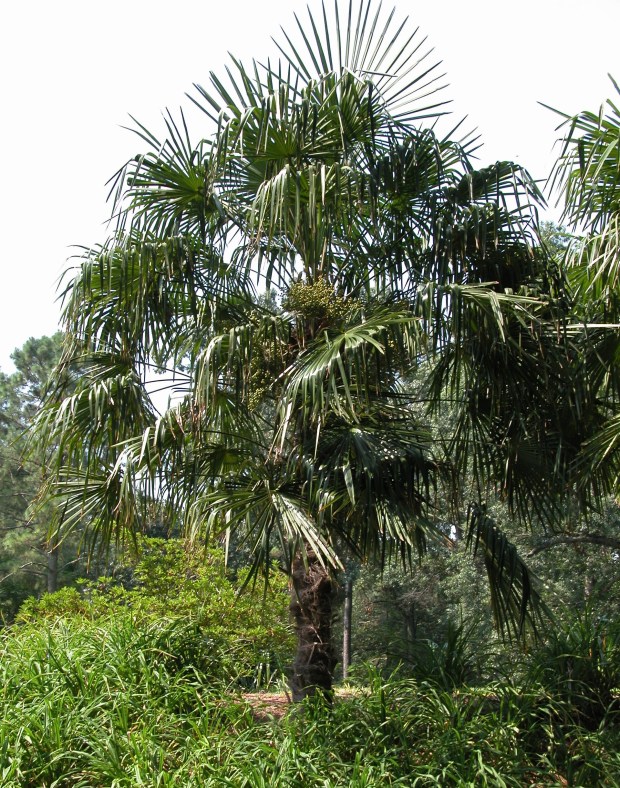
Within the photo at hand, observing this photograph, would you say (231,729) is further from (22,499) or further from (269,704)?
(22,499)

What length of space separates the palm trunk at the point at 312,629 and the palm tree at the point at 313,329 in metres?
0.02

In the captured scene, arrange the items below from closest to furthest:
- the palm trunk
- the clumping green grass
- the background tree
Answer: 1. the clumping green grass
2. the palm trunk
3. the background tree

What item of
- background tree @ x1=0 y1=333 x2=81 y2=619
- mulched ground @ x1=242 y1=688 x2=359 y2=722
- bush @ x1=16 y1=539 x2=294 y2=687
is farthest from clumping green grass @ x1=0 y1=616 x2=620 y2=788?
background tree @ x1=0 y1=333 x2=81 y2=619

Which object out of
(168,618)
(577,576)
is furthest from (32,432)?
(577,576)

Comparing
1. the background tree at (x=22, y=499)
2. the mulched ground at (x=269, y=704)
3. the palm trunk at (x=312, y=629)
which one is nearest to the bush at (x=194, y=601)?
the mulched ground at (x=269, y=704)

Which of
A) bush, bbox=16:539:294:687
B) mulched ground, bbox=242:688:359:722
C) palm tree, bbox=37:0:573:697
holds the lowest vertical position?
mulched ground, bbox=242:688:359:722

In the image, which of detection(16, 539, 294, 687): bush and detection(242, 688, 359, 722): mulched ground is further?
detection(16, 539, 294, 687): bush

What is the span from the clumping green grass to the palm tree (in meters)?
0.61

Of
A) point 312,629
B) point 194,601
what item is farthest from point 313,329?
point 194,601

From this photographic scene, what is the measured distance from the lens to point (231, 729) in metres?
5.25

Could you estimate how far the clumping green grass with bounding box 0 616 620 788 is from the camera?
4543 millimetres

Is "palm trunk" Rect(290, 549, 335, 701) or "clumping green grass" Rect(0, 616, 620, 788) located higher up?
"palm trunk" Rect(290, 549, 335, 701)

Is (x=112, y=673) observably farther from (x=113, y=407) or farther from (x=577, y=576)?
(x=577, y=576)

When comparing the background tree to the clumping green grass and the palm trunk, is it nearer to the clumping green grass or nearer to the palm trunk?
the clumping green grass
